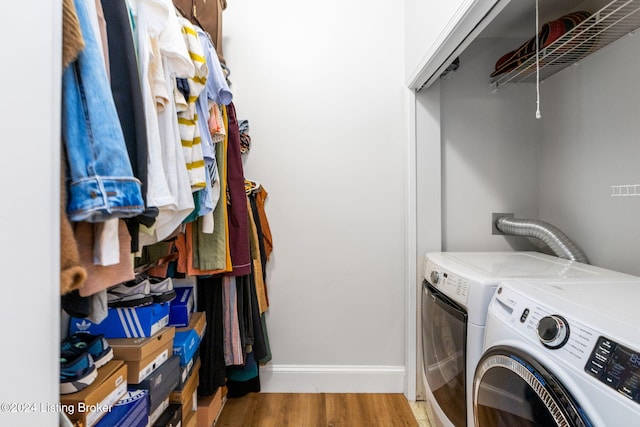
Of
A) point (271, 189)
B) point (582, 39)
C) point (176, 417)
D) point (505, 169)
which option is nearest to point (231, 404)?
point (176, 417)

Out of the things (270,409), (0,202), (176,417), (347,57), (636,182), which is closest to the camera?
(0,202)

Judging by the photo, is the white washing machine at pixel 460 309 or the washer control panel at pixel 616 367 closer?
the washer control panel at pixel 616 367

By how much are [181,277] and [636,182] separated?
1948 millimetres

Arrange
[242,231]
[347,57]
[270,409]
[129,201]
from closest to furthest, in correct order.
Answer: [129,201] → [242,231] → [270,409] → [347,57]

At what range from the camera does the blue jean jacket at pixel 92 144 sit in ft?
1.70

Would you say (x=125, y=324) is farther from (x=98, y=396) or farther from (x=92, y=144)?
(x=92, y=144)

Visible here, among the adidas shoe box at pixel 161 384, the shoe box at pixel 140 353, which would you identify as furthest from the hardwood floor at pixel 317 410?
the shoe box at pixel 140 353

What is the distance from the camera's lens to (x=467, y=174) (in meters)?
1.72

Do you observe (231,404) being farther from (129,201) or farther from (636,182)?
(636,182)

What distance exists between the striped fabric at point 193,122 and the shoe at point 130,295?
1.36ft

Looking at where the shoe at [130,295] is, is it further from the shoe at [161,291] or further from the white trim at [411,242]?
the white trim at [411,242]

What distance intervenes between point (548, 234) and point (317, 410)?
1477mm

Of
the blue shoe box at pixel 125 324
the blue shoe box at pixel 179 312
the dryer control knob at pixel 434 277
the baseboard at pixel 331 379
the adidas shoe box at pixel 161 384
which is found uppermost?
the dryer control knob at pixel 434 277

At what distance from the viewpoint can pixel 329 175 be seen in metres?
1.72
